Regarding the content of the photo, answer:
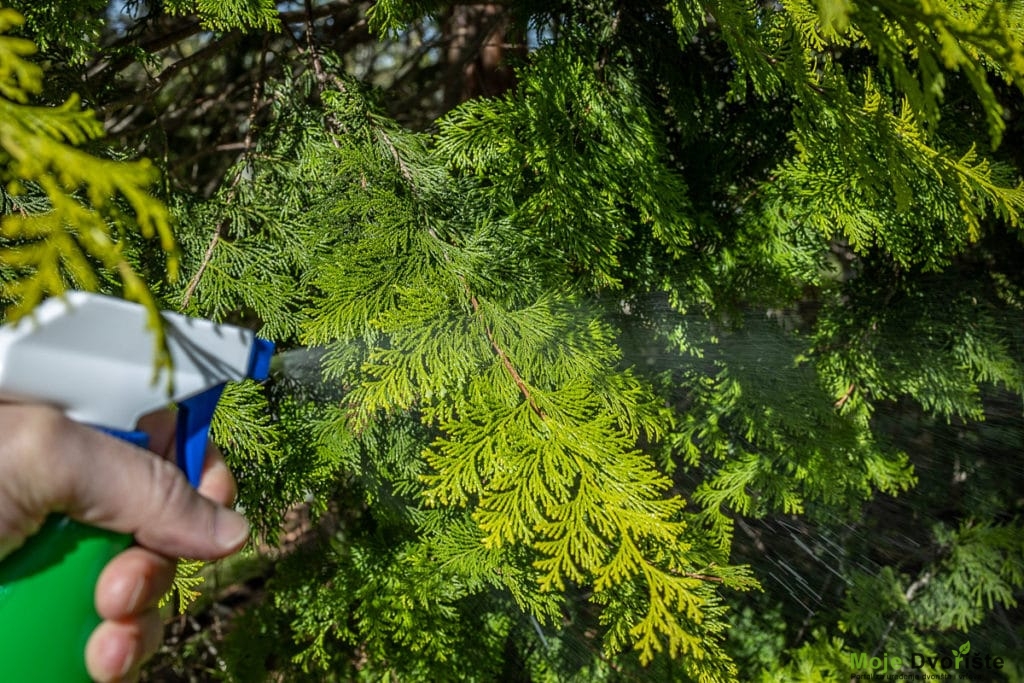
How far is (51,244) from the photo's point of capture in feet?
2.68

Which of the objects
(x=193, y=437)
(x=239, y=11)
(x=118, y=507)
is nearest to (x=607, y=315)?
(x=239, y=11)

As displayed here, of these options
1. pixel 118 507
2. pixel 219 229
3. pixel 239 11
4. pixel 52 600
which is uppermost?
pixel 239 11

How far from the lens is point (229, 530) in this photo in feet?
3.80

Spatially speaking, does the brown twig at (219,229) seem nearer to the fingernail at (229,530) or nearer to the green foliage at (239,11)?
the green foliage at (239,11)

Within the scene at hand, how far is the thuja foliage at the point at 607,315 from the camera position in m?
1.63

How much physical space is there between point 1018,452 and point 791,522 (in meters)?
1.02

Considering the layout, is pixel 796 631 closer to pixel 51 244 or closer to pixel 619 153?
pixel 619 153

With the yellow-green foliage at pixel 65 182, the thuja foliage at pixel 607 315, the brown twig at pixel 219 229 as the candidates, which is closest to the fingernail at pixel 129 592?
the yellow-green foliage at pixel 65 182

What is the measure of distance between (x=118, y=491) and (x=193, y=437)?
17 centimetres

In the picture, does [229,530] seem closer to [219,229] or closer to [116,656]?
[116,656]

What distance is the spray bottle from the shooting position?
935mm

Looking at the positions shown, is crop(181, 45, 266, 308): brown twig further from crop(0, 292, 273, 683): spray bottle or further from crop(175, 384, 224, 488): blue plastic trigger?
crop(0, 292, 273, 683): spray bottle

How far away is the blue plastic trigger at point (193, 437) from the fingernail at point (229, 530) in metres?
0.07

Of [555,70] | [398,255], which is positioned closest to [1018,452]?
[555,70]
